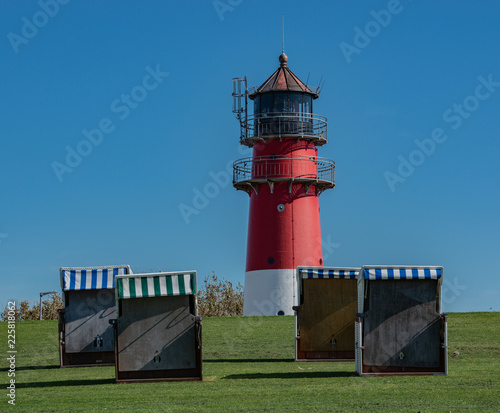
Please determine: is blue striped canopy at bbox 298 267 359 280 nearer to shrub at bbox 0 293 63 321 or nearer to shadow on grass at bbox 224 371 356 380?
shadow on grass at bbox 224 371 356 380

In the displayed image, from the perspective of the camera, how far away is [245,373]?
19.2 meters

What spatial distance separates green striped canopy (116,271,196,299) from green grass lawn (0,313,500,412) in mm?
1596

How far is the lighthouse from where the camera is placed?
4328cm

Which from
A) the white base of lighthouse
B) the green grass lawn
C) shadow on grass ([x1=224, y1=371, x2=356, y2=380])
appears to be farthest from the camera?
the white base of lighthouse

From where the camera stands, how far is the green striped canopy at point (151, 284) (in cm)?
1748

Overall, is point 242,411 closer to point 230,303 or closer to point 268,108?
point 268,108

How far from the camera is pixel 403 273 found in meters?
17.7

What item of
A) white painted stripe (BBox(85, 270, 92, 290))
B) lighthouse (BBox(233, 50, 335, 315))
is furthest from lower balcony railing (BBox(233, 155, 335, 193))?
white painted stripe (BBox(85, 270, 92, 290))

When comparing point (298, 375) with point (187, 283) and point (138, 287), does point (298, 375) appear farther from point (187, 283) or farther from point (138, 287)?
point (138, 287)

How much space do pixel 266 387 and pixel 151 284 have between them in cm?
285

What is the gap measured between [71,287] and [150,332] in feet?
16.0

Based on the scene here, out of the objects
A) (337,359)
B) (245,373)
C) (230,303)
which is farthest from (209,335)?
(230,303)

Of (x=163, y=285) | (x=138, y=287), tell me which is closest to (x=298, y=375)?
(x=163, y=285)

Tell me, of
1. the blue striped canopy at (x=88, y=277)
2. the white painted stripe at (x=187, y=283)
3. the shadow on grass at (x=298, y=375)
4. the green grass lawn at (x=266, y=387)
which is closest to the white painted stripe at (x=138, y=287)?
the white painted stripe at (x=187, y=283)
